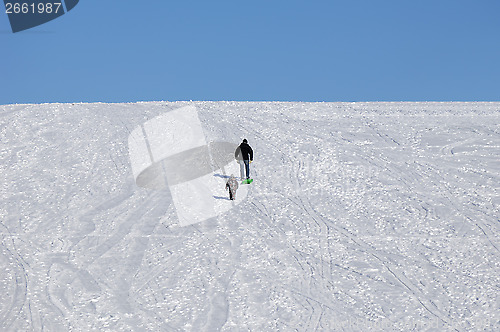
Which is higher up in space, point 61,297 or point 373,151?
point 61,297

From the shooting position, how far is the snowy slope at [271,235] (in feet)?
38.0

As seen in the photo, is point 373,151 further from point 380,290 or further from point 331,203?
point 380,290

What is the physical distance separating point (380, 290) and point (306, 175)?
7.01m

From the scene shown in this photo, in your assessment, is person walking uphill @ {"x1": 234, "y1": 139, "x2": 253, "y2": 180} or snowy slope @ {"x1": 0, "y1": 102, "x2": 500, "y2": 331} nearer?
snowy slope @ {"x1": 0, "y1": 102, "x2": 500, "y2": 331}

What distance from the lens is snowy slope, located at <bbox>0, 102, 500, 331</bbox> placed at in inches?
456

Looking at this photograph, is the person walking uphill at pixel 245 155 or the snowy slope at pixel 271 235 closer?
the snowy slope at pixel 271 235

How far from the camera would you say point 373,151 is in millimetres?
21266

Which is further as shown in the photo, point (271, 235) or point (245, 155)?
point (245, 155)

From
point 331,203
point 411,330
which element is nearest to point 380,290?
point 411,330

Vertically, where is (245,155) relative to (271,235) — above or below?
above

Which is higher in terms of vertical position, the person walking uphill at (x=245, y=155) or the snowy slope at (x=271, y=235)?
the person walking uphill at (x=245, y=155)

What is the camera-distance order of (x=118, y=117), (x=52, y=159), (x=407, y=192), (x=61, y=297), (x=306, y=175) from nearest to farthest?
(x=61, y=297)
(x=407, y=192)
(x=306, y=175)
(x=52, y=159)
(x=118, y=117)

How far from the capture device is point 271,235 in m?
14.8

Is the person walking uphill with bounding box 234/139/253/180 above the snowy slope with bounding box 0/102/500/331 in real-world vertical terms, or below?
above
